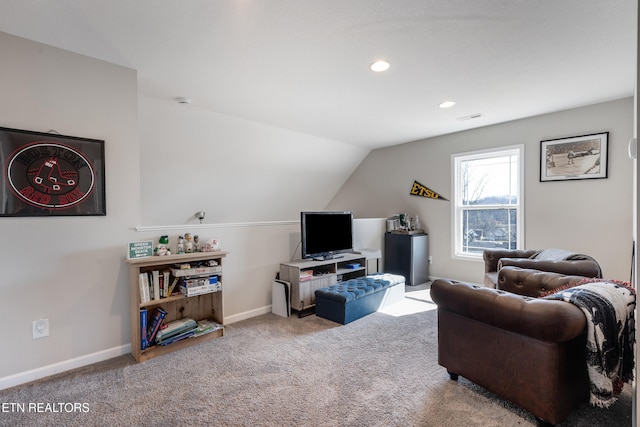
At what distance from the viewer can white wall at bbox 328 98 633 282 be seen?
3.43m

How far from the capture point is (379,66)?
8.41 ft

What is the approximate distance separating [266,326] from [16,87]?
2.85m

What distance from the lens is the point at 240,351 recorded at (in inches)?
106

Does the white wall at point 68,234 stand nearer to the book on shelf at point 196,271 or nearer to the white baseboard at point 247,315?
the book on shelf at point 196,271

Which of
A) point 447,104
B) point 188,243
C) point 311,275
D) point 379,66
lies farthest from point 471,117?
point 188,243

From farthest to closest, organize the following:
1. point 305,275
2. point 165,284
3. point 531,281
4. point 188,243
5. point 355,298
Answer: point 305,275 < point 355,298 < point 188,243 < point 165,284 < point 531,281

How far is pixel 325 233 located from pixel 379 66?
216cm

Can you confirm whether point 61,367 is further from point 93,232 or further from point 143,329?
point 93,232

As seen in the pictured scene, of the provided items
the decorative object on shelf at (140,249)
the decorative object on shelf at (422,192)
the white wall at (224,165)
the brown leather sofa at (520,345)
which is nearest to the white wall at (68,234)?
the decorative object on shelf at (140,249)

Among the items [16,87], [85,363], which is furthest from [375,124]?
[85,363]

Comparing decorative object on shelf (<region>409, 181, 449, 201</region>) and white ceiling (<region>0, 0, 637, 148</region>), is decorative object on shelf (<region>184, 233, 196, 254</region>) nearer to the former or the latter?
white ceiling (<region>0, 0, 637, 148</region>)

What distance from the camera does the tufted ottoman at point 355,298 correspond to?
3.31 meters

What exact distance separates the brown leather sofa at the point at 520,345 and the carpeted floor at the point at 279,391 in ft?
0.59

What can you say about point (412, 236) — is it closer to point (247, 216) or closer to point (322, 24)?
point (247, 216)
